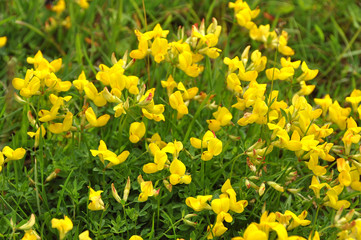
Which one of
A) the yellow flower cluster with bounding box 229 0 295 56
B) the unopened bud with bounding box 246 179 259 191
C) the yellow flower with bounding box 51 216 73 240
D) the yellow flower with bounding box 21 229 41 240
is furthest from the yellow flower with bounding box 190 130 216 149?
the yellow flower cluster with bounding box 229 0 295 56

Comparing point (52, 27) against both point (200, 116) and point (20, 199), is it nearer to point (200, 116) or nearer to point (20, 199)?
point (200, 116)

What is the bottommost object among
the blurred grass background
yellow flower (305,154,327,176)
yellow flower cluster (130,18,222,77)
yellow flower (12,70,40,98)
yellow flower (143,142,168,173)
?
the blurred grass background

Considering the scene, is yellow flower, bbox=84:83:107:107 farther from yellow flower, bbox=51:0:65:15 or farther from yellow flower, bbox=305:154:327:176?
yellow flower, bbox=51:0:65:15

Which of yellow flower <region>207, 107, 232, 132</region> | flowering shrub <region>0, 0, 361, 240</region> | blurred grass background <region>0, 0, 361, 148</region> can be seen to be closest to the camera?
flowering shrub <region>0, 0, 361, 240</region>

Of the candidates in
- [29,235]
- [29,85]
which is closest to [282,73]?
[29,85]

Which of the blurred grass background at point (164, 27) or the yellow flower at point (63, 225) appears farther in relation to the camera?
the blurred grass background at point (164, 27)

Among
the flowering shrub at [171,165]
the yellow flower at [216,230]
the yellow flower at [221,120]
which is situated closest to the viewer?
the yellow flower at [216,230]

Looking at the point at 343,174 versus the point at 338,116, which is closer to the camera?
the point at 343,174

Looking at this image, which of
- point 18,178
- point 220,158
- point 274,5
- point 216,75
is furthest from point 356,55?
point 18,178

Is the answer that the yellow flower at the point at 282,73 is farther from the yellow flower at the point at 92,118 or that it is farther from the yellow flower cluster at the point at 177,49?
the yellow flower at the point at 92,118

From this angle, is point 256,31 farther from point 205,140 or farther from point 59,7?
point 59,7

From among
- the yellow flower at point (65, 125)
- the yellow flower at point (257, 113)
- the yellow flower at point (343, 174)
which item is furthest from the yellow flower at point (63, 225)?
the yellow flower at point (343, 174)

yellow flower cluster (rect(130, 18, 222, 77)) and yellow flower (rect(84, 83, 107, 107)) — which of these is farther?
yellow flower cluster (rect(130, 18, 222, 77))
